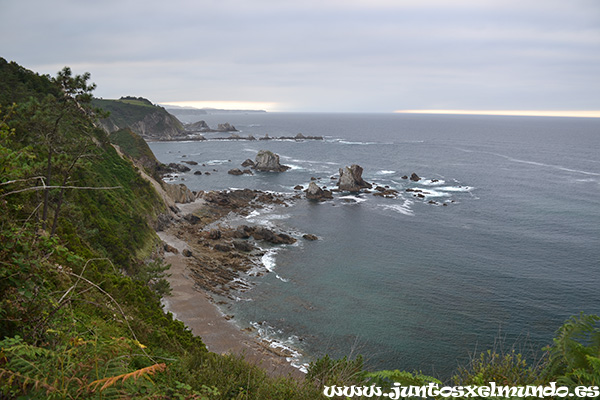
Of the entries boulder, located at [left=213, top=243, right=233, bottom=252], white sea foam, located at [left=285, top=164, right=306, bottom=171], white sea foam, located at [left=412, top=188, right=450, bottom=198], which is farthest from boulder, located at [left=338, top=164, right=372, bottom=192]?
boulder, located at [left=213, top=243, right=233, bottom=252]

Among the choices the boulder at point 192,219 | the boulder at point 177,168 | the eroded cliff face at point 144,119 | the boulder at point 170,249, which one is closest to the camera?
the boulder at point 170,249

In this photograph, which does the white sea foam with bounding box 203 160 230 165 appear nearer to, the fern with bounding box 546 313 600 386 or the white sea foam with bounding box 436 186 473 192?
the white sea foam with bounding box 436 186 473 192

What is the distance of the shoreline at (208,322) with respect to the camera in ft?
82.2

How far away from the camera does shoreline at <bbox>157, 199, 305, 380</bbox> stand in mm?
25059

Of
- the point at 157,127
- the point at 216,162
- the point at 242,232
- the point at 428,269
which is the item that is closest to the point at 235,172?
the point at 216,162

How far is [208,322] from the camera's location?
2950cm

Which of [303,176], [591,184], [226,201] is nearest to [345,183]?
[303,176]

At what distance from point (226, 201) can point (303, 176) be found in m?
30.8

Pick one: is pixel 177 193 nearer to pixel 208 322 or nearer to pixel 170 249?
pixel 170 249

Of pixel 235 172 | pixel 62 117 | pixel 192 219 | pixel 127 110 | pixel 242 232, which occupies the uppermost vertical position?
pixel 127 110

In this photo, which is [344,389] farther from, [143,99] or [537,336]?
[143,99]

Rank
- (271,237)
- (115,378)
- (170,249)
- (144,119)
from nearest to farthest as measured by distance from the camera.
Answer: (115,378) < (170,249) < (271,237) < (144,119)

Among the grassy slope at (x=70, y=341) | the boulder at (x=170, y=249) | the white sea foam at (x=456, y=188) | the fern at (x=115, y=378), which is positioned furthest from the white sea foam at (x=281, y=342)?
the white sea foam at (x=456, y=188)

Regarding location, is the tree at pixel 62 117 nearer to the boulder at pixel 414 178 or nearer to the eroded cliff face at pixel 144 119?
the boulder at pixel 414 178
